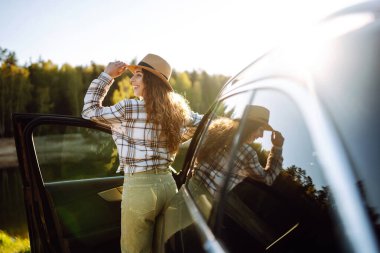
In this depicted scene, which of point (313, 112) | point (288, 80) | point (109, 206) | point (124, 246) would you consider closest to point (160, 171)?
point (124, 246)

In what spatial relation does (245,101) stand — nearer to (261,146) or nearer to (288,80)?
(261,146)

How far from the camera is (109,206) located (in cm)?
318

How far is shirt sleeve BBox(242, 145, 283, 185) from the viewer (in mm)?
1127

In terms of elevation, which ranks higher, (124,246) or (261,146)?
(261,146)

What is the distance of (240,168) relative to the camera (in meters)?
1.41

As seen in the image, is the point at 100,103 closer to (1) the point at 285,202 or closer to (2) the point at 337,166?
(1) the point at 285,202

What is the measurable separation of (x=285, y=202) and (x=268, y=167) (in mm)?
165

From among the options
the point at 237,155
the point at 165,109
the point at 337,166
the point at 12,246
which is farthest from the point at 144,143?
the point at 12,246

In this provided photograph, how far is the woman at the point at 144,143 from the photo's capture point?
2361 millimetres

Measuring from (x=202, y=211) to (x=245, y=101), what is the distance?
20.4 inches

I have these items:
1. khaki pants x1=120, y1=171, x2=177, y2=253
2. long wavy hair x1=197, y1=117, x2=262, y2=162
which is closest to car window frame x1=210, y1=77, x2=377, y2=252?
long wavy hair x1=197, y1=117, x2=262, y2=162

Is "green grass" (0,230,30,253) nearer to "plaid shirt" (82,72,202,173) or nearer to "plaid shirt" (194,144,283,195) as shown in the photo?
"plaid shirt" (82,72,202,173)

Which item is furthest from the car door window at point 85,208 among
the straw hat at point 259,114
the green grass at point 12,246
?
the green grass at point 12,246

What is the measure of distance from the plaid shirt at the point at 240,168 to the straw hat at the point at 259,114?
0.33 ft
